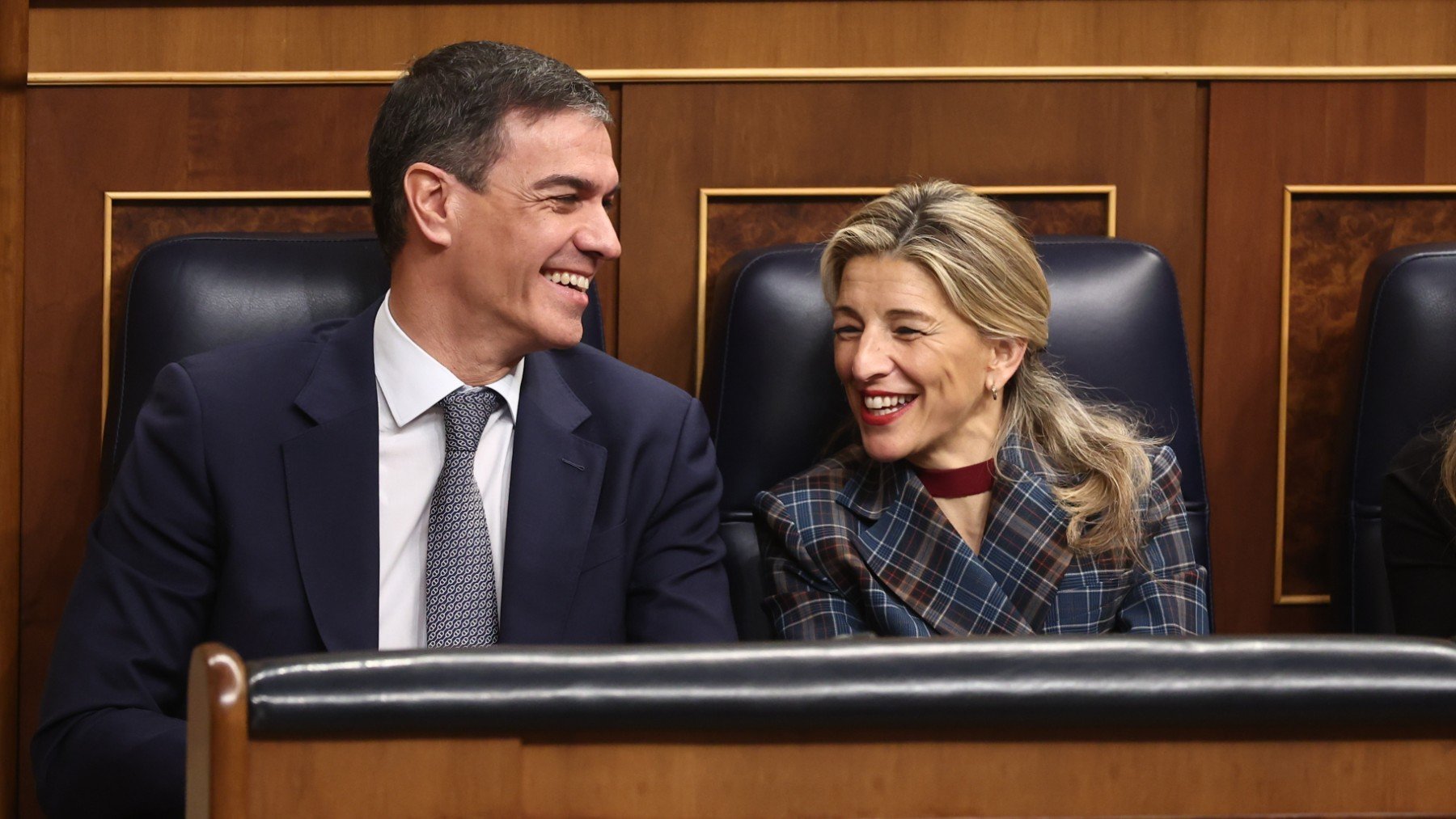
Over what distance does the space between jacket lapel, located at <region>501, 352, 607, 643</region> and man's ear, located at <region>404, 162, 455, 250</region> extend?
0.18 m

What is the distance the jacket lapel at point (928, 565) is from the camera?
1.55 m

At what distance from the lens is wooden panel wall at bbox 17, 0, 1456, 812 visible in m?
1.87

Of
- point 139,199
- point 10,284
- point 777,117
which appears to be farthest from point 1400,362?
point 139,199

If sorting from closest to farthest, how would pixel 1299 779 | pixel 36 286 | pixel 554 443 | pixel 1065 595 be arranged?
pixel 1299 779, pixel 554 443, pixel 1065 595, pixel 36 286

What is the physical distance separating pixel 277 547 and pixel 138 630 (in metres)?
0.14

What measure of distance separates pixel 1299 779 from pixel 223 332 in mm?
1292

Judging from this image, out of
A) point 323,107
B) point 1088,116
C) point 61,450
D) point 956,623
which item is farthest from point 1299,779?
point 61,450

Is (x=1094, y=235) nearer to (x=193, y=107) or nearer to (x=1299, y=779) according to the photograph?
(x=193, y=107)

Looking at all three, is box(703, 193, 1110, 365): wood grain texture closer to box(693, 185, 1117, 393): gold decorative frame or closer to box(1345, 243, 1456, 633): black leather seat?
box(693, 185, 1117, 393): gold decorative frame

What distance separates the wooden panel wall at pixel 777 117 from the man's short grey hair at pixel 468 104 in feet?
1.18

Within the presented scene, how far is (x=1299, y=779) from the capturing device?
56 cm

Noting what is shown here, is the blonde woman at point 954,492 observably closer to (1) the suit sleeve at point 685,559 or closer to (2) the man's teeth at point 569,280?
(1) the suit sleeve at point 685,559

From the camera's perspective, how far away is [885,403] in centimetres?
159

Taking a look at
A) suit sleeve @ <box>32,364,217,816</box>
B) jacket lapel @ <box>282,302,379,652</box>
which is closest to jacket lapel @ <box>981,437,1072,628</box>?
jacket lapel @ <box>282,302,379,652</box>
